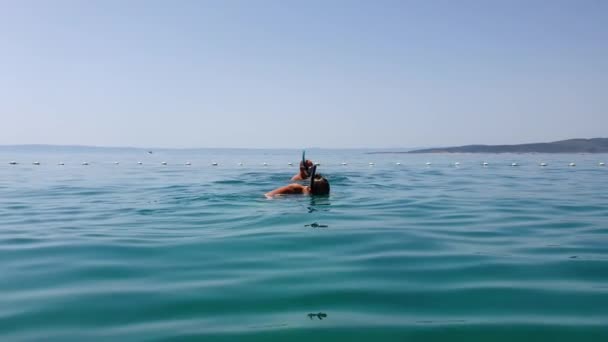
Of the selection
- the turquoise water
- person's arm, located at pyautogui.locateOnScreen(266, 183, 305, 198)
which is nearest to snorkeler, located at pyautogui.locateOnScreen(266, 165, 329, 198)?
person's arm, located at pyautogui.locateOnScreen(266, 183, 305, 198)

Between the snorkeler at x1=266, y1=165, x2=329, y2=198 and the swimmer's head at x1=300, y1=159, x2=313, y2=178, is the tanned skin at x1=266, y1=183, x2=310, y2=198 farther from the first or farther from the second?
the swimmer's head at x1=300, y1=159, x2=313, y2=178

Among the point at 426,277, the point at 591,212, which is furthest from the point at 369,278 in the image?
the point at 591,212

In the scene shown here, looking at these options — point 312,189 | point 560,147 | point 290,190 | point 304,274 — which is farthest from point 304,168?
point 560,147

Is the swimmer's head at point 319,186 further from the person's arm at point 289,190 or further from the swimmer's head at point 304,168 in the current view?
the swimmer's head at point 304,168

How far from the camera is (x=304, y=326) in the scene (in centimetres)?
412

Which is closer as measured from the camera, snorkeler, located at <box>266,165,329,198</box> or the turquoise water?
the turquoise water

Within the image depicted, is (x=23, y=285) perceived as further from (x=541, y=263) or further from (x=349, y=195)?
(x=349, y=195)

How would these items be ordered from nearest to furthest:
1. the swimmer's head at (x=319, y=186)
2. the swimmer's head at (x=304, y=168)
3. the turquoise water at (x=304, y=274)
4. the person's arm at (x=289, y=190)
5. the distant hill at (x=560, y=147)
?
1. the turquoise water at (x=304, y=274)
2. the swimmer's head at (x=319, y=186)
3. the person's arm at (x=289, y=190)
4. the swimmer's head at (x=304, y=168)
5. the distant hill at (x=560, y=147)

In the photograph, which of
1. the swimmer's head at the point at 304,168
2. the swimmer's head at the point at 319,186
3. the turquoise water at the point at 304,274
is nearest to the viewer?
the turquoise water at the point at 304,274

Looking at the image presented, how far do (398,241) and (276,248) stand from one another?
2.05 m

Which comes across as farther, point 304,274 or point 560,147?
point 560,147

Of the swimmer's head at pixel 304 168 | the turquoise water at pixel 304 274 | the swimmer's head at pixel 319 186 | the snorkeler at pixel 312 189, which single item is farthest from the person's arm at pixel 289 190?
the swimmer's head at pixel 304 168

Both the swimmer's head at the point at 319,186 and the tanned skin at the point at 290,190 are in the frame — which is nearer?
the swimmer's head at the point at 319,186

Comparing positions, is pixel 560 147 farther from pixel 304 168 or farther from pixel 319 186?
pixel 319 186
